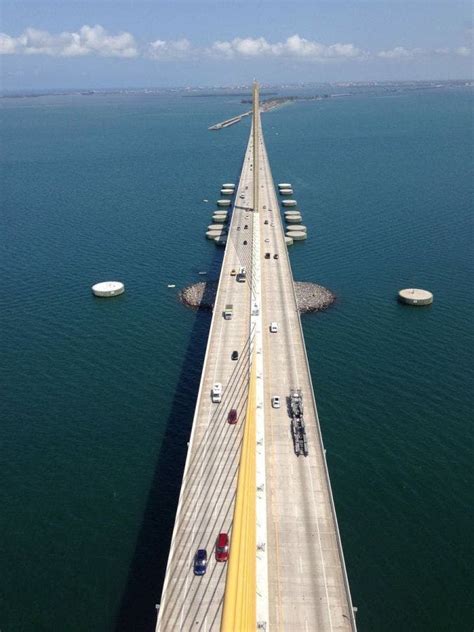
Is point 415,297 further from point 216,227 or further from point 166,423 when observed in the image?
point 216,227

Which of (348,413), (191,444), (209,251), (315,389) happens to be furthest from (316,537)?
(209,251)

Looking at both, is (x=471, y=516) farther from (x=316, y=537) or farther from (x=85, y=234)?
(x=85, y=234)

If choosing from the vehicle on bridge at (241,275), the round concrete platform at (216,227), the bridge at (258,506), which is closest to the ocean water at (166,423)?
the bridge at (258,506)

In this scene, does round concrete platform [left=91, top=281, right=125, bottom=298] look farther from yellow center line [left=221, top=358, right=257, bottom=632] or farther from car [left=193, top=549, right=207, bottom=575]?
car [left=193, top=549, right=207, bottom=575]

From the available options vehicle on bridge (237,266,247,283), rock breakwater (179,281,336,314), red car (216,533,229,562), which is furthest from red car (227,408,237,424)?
vehicle on bridge (237,266,247,283)

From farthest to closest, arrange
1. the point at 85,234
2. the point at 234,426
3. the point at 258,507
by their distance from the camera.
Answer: the point at 85,234 → the point at 234,426 → the point at 258,507

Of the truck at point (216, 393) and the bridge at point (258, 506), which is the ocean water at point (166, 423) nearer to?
the bridge at point (258, 506)
